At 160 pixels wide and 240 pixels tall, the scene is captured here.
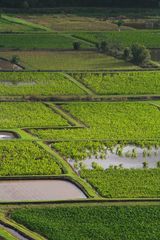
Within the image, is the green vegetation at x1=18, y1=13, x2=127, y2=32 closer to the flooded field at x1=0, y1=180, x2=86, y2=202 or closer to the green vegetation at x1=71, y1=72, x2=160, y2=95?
the green vegetation at x1=71, y1=72, x2=160, y2=95

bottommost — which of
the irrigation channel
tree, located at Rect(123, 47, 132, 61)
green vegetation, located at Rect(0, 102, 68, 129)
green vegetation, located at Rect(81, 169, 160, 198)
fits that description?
the irrigation channel

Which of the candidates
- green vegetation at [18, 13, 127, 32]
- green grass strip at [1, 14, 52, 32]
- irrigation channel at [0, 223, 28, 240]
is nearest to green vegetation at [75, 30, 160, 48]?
green vegetation at [18, 13, 127, 32]

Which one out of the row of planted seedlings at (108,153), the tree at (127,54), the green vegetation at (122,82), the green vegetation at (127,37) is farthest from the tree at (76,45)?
the row of planted seedlings at (108,153)

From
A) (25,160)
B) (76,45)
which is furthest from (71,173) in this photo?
(76,45)

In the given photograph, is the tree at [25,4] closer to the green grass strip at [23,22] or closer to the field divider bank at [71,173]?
the green grass strip at [23,22]

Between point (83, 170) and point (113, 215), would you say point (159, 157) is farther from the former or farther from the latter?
point (113, 215)

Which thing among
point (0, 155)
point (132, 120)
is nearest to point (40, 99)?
point (132, 120)
